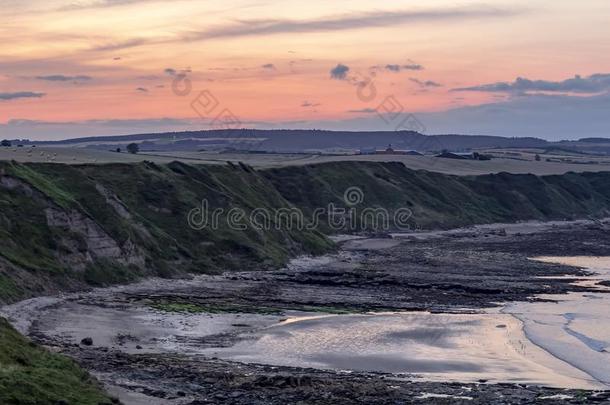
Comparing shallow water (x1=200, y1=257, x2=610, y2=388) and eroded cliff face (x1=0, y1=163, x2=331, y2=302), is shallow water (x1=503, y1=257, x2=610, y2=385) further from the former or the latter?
eroded cliff face (x1=0, y1=163, x2=331, y2=302)

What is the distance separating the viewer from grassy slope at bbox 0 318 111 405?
30.3 meters

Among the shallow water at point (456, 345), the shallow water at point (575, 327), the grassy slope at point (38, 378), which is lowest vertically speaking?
the shallow water at point (575, 327)

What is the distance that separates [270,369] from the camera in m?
40.9

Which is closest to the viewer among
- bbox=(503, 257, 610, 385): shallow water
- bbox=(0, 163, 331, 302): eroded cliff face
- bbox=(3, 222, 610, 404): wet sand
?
bbox=(3, 222, 610, 404): wet sand

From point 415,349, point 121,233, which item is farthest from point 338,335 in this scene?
point 121,233

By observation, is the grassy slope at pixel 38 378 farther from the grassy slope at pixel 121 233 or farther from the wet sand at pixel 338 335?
the wet sand at pixel 338 335

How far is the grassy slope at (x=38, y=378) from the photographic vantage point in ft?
99.3

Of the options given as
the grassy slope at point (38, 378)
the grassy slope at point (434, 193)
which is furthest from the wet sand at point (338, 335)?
the grassy slope at point (434, 193)

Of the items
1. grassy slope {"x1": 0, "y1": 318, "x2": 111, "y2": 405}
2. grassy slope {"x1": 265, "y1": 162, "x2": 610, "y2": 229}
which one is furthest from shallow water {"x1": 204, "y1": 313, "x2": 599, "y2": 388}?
grassy slope {"x1": 265, "y1": 162, "x2": 610, "y2": 229}

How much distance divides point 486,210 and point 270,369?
5332 inches

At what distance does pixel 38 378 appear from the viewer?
3219 cm

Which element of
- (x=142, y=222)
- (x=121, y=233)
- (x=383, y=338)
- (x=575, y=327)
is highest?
(x=142, y=222)

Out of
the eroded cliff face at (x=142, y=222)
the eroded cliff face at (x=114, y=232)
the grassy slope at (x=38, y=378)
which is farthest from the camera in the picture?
the eroded cliff face at (x=142, y=222)

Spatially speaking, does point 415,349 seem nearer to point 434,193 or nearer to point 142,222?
point 142,222
